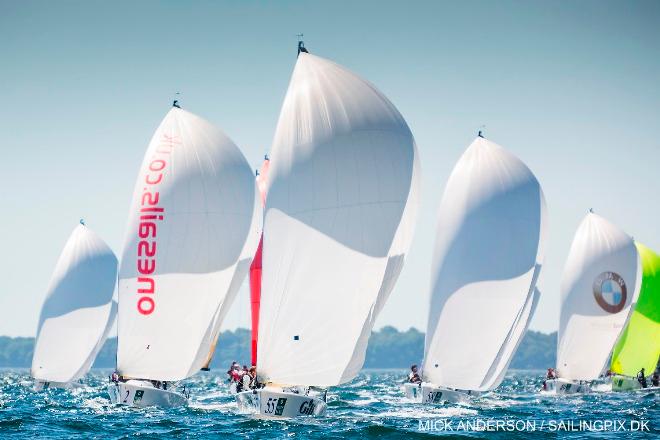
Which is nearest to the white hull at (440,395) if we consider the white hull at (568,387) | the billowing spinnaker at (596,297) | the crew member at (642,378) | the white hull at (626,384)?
Result: the white hull at (568,387)

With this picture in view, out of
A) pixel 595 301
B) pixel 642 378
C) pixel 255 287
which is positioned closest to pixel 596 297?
pixel 595 301

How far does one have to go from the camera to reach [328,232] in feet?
77.5

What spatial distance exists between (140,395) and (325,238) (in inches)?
355

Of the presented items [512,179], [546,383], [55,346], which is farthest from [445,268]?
[55,346]

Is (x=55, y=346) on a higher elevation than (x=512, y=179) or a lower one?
lower

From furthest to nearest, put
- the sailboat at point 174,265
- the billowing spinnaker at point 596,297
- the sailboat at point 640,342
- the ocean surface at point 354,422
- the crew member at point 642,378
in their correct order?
the sailboat at point 640,342 < the crew member at point 642,378 < the billowing spinnaker at point 596,297 < the sailboat at point 174,265 < the ocean surface at point 354,422

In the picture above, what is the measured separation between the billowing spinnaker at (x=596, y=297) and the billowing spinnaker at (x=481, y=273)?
11.9 meters

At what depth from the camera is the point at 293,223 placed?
23750mm

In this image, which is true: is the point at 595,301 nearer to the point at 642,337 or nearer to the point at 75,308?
the point at 642,337

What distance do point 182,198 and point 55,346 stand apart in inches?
798

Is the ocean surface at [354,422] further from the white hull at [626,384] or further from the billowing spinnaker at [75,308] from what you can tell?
the white hull at [626,384]

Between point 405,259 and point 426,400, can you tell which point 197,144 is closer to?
point 405,259

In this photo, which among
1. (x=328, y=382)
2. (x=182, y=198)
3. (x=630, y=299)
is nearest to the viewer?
(x=328, y=382)

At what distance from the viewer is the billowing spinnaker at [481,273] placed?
3142cm
